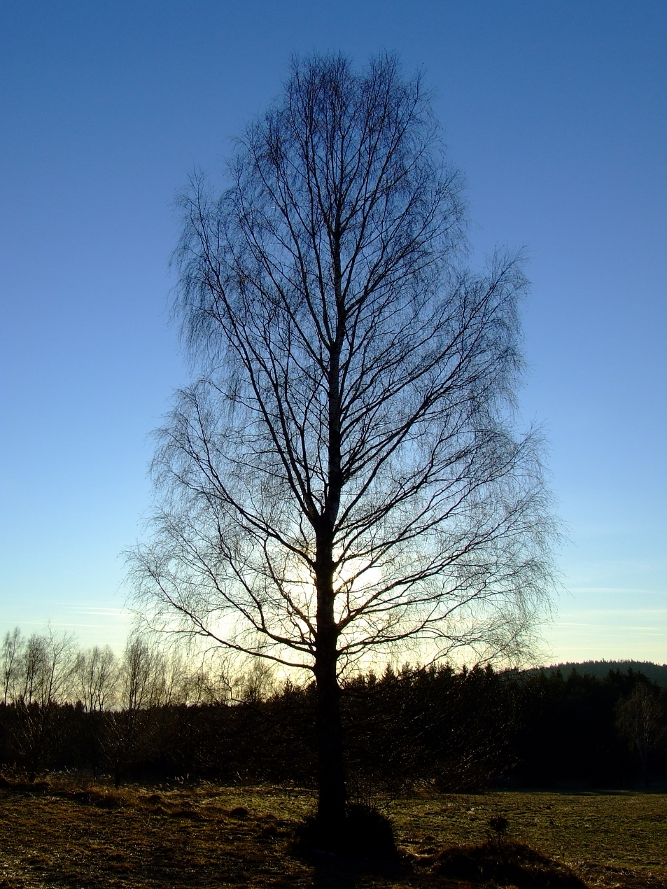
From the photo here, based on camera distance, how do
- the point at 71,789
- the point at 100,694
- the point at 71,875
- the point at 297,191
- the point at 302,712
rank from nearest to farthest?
the point at 71,875, the point at 302,712, the point at 297,191, the point at 71,789, the point at 100,694

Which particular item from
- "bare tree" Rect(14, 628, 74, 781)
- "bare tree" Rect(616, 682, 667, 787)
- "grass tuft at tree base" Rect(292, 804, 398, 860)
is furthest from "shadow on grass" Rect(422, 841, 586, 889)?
"bare tree" Rect(616, 682, 667, 787)

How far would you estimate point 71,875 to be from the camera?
6.83 meters

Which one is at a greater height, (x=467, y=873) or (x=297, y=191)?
(x=297, y=191)

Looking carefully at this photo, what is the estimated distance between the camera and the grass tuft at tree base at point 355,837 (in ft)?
27.7

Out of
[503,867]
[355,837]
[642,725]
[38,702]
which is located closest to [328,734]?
[355,837]

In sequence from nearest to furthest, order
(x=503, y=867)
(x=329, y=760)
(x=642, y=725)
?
1. (x=503, y=867)
2. (x=329, y=760)
3. (x=642, y=725)

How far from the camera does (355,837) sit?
855 cm

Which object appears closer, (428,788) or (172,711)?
(428,788)

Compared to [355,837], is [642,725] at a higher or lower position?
lower

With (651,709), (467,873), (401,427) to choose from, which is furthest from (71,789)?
(651,709)

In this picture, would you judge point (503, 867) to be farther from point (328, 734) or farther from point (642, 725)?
point (642, 725)

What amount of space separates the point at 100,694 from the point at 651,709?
155 ft

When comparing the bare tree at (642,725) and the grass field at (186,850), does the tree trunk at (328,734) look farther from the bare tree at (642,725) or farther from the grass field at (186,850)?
the bare tree at (642,725)

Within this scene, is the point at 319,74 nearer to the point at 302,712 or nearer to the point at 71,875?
the point at 302,712
